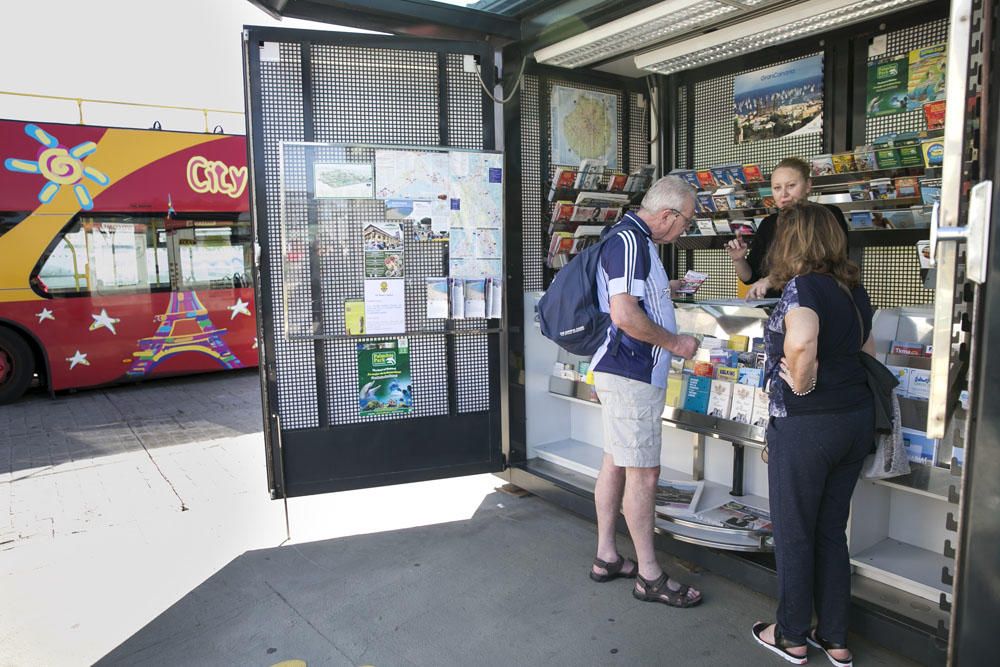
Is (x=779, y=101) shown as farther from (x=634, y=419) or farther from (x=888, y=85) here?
(x=634, y=419)

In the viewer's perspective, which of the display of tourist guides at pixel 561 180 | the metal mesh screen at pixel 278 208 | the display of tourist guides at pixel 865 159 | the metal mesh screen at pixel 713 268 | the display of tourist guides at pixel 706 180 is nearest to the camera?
the display of tourist guides at pixel 865 159

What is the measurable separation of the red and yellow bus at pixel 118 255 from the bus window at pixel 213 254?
0.04 feet

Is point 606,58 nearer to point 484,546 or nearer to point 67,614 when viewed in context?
point 484,546

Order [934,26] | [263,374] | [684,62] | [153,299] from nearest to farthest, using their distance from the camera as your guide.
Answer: [934,26] < [263,374] < [684,62] < [153,299]

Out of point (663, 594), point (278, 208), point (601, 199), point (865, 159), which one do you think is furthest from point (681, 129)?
point (663, 594)

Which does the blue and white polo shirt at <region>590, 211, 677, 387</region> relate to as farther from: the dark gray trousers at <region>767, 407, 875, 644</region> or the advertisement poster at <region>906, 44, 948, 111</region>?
the advertisement poster at <region>906, 44, 948, 111</region>

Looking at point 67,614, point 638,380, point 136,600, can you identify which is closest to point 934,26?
point 638,380

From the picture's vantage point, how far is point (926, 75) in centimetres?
375

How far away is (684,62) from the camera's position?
432cm

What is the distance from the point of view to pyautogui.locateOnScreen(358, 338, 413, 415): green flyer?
4.21 metres

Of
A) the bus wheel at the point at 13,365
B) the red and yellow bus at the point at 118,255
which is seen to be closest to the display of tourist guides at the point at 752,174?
the red and yellow bus at the point at 118,255

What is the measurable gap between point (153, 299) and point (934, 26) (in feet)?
26.3

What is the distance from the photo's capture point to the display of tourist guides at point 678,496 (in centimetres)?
355

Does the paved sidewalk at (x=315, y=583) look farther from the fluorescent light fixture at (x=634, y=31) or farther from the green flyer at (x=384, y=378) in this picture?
the fluorescent light fixture at (x=634, y=31)
